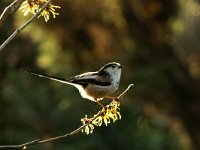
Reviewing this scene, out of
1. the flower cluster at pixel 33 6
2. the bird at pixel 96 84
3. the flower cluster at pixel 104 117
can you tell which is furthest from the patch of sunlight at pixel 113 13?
the flower cluster at pixel 33 6

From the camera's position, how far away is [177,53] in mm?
19859

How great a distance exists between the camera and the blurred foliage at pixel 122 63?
57.0ft

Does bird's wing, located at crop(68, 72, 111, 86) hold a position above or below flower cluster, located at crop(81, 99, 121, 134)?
above

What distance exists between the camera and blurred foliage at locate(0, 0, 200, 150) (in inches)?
683

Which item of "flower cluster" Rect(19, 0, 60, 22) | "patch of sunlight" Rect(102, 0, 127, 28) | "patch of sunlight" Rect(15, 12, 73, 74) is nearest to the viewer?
"flower cluster" Rect(19, 0, 60, 22)

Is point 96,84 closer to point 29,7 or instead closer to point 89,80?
point 89,80

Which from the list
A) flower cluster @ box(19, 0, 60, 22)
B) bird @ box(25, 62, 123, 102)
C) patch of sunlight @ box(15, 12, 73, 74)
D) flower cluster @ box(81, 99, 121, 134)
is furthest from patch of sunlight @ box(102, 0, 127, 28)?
flower cluster @ box(19, 0, 60, 22)

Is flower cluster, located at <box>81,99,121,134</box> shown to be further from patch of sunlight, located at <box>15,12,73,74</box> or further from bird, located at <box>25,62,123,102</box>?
patch of sunlight, located at <box>15,12,73,74</box>

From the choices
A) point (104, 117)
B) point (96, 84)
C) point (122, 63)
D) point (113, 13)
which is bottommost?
point (104, 117)

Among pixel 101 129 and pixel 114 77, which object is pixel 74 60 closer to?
pixel 101 129

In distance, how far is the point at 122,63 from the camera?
18.2 meters

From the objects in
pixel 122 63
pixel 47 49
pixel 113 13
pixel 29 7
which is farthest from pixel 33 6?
pixel 47 49

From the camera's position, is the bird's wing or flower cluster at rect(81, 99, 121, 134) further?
the bird's wing

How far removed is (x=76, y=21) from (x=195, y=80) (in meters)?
3.11
